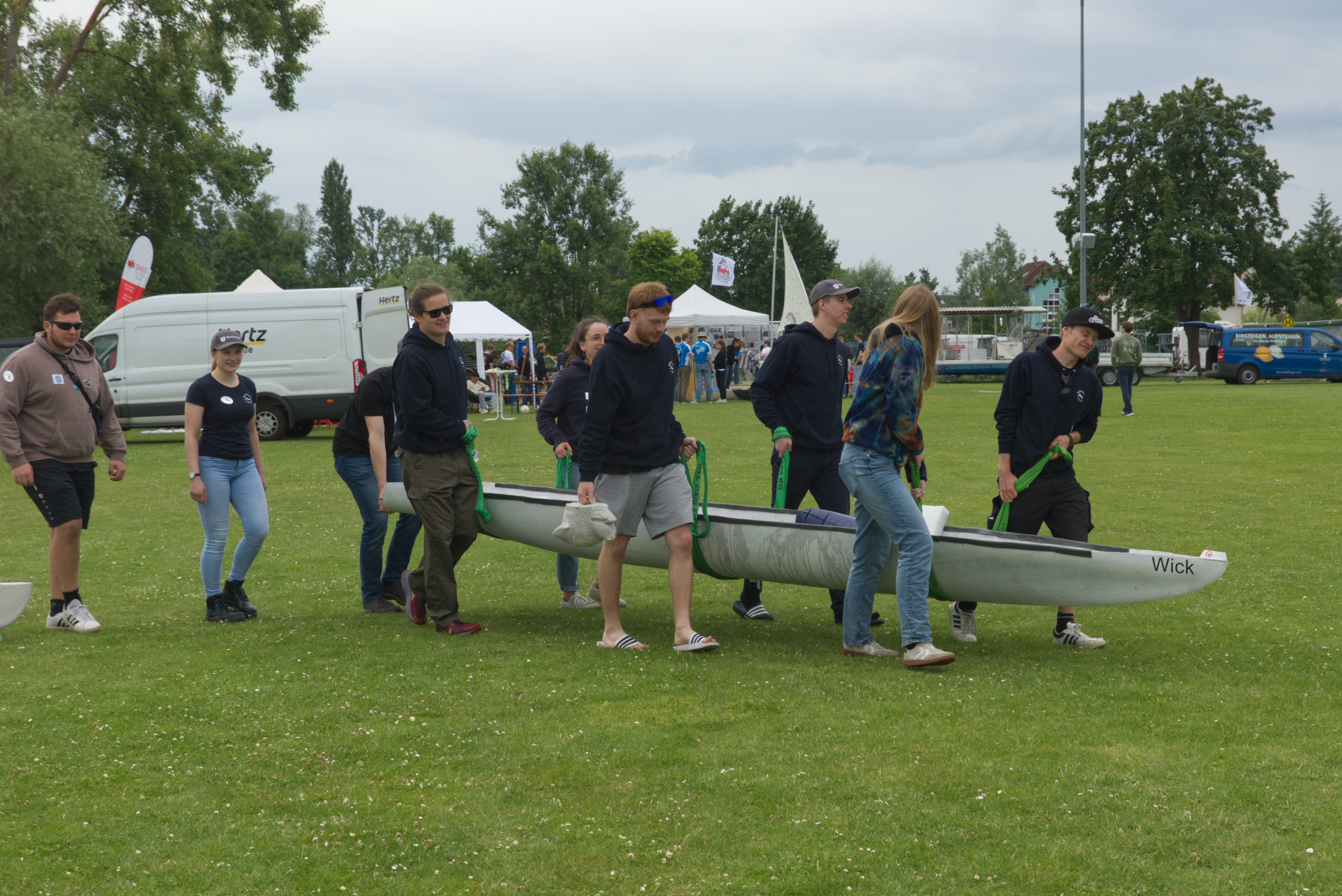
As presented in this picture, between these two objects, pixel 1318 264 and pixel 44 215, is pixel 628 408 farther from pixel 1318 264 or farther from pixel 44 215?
pixel 1318 264

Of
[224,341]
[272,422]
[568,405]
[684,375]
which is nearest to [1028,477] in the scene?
[568,405]

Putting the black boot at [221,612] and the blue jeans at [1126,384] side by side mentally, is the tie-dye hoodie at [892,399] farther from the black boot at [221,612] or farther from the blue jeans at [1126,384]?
the blue jeans at [1126,384]

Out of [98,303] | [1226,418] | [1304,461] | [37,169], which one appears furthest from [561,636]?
[98,303]

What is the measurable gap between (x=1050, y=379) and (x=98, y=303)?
1343 inches

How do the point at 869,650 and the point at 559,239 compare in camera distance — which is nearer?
the point at 869,650

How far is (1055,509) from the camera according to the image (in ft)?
19.2

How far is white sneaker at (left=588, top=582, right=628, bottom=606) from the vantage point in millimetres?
7215

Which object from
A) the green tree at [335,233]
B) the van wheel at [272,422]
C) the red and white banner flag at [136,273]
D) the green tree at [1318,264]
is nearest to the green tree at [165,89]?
the red and white banner flag at [136,273]

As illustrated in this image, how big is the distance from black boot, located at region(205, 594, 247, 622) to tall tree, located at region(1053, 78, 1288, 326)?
160ft

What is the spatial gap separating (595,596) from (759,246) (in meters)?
76.9

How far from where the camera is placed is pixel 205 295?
20.4m

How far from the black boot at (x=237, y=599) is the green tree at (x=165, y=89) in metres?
27.0

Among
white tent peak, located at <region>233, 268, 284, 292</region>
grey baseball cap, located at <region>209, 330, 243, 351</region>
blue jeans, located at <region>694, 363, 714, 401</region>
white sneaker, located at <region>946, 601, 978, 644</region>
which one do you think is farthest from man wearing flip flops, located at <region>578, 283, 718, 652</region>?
white tent peak, located at <region>233, 268, 284, 292</region>

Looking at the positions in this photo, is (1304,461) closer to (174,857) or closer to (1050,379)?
(1050,379)
